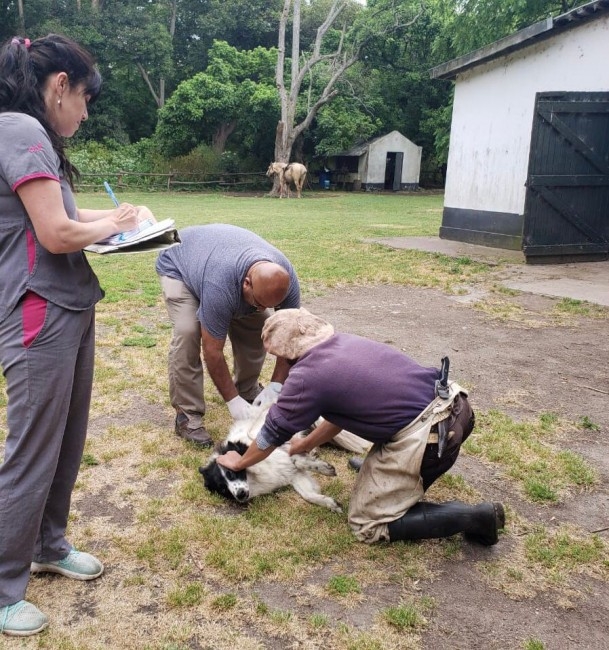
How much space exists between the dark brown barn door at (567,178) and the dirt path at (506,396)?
2.53 metres

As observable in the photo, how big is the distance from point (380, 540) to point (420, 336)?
3.53 metres

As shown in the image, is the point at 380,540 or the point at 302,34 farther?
the point at 302,34

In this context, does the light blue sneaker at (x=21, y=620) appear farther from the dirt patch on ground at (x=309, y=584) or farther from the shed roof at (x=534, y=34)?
the shed roof at (x=534, y=34)

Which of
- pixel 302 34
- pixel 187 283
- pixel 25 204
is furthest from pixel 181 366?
pixel 302 34

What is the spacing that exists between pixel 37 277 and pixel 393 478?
177cm

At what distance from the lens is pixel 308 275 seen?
29.8ft

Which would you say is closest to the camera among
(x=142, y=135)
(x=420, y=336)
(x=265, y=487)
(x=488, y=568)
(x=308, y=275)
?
(x=488, y=568)

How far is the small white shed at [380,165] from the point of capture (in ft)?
105

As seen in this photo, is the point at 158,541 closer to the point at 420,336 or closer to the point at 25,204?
the point at 25,204

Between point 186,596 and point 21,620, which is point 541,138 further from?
point 21,620

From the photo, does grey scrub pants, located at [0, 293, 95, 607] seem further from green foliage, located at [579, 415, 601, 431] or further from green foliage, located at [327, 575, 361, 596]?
green foliage, located at [579, 415, 601, 431]

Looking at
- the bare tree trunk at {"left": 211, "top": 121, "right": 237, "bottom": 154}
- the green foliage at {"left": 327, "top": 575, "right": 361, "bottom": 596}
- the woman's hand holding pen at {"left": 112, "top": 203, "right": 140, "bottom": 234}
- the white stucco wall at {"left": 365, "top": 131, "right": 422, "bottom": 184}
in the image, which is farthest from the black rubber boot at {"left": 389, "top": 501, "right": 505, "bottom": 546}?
the white stucco wall at {"left": 365, "top": 131, "right": 422, "bottom": 184}

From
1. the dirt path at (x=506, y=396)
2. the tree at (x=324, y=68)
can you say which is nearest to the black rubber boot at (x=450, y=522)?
the dirt path at (x=506, y=396)

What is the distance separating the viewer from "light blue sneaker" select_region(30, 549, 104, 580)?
266 centimetres
